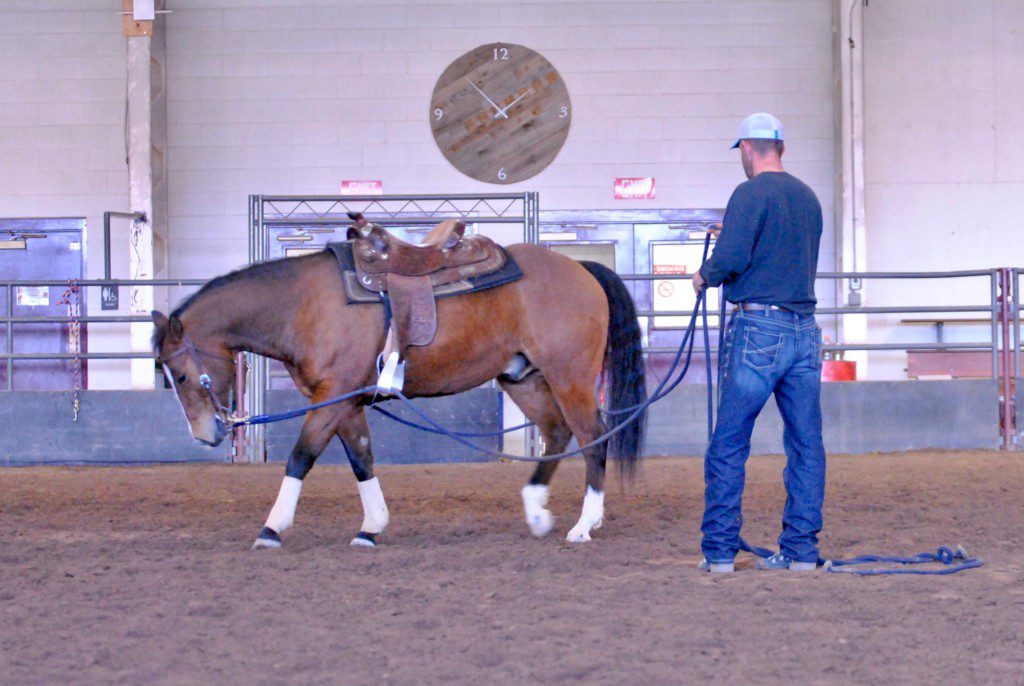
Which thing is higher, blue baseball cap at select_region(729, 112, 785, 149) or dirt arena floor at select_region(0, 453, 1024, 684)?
blue baseball cap at select_region(729, 112, 785, 149)

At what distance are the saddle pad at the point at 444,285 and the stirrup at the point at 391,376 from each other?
0.30 m

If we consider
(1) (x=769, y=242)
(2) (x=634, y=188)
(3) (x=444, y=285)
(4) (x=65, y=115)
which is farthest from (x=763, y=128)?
(4) (x=65, y=115)

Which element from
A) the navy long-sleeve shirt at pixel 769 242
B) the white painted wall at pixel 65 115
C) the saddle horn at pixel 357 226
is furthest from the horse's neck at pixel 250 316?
the white painted wall at pixel 65 115

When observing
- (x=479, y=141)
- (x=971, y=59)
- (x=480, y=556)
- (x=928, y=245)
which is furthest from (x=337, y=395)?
(x=971, y=59)

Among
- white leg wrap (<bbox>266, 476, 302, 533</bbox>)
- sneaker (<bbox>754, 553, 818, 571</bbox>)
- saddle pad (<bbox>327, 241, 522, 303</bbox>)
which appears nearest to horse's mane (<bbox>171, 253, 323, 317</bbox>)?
saddle pad (<bbox>327, 241, 522, 303</bbox>)

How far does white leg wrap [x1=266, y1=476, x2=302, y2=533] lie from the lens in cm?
481

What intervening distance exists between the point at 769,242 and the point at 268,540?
2.48 meters

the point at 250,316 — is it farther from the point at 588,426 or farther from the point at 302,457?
the point at 588,426

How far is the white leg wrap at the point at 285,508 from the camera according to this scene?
481 cm

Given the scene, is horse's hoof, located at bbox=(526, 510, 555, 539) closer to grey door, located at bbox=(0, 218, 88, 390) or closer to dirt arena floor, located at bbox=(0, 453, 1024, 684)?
dirt arena floor, located at bbox=(0, 453, 1024, 684)

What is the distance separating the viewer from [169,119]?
1137cm

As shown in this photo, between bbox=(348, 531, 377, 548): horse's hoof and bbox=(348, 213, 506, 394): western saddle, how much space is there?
2.17 feet

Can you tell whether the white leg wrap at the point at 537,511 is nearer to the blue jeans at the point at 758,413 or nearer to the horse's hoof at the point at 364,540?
the horse's hoof at the point at 364,540

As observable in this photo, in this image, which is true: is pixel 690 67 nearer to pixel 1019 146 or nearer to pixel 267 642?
pixel 1019 146
